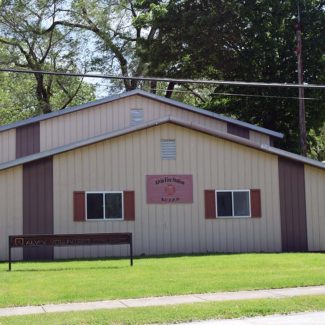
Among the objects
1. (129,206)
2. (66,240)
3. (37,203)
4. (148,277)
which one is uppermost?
(37,203)

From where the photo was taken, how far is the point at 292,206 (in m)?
23.6

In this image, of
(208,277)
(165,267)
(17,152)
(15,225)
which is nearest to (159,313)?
(208,277)

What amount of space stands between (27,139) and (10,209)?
591 centimetres

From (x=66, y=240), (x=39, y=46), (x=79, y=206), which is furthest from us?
(x=39, y=46)

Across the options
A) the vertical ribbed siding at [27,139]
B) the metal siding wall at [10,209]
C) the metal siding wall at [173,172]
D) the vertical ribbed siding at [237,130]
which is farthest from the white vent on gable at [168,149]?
the vertical ribbed siding at [27,139]

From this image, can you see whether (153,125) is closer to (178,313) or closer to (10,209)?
(10,209)

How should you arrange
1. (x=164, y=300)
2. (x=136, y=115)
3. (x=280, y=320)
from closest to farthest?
1. (x=280, y=320)
2. (x=164, y=300)
3. (x=136, y=115)

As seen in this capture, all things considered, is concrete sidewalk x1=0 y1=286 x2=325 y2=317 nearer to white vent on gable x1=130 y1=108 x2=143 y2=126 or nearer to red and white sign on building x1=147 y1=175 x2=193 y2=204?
red and white sign on building x1=147 y1=175 x2=193 y2=204

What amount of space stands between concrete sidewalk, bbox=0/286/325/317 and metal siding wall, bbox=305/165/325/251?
10733 millimetres

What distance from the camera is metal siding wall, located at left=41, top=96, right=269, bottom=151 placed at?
88.6 feet

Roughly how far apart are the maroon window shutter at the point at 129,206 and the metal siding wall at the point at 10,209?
12.3 ft

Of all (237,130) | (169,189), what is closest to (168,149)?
(169,189)

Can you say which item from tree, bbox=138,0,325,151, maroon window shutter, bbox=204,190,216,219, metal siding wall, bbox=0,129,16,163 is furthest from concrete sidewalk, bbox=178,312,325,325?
tree, bbox=138,0,325,151

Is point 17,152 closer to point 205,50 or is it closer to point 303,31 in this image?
point 205,50
